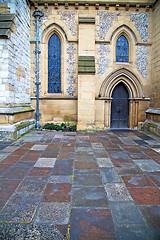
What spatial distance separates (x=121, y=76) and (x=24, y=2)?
5517mm

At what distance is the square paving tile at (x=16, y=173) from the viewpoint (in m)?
3.18

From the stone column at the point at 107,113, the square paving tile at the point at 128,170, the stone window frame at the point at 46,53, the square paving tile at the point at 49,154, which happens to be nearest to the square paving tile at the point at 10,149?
the square paving tile at the point at 49,154

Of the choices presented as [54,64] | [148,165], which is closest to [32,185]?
[148,165]

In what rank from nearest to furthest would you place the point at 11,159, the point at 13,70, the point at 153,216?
1. the point at 153,216
2. the point at 11,159
3. the point at 13,70

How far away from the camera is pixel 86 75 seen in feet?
24.7

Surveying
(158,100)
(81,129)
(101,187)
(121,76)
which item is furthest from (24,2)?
(101,187)

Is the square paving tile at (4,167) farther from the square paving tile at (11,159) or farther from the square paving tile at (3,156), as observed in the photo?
the square paving tile at (3,156)

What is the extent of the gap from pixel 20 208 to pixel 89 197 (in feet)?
3.23

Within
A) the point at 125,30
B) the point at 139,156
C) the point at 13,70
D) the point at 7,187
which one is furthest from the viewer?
the point at 125,30

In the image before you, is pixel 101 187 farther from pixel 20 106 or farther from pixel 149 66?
pixel 149 66

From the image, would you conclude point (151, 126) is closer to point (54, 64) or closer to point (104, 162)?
point (104, 162)

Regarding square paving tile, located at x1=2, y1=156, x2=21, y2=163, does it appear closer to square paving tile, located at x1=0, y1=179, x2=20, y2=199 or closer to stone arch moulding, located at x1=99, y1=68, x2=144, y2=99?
square paving tile, located at x1=0, y1=179, x2=20, y2=199

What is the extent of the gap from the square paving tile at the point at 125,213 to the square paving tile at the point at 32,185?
1174 mm

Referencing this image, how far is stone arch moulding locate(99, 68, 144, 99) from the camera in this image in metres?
8.29
